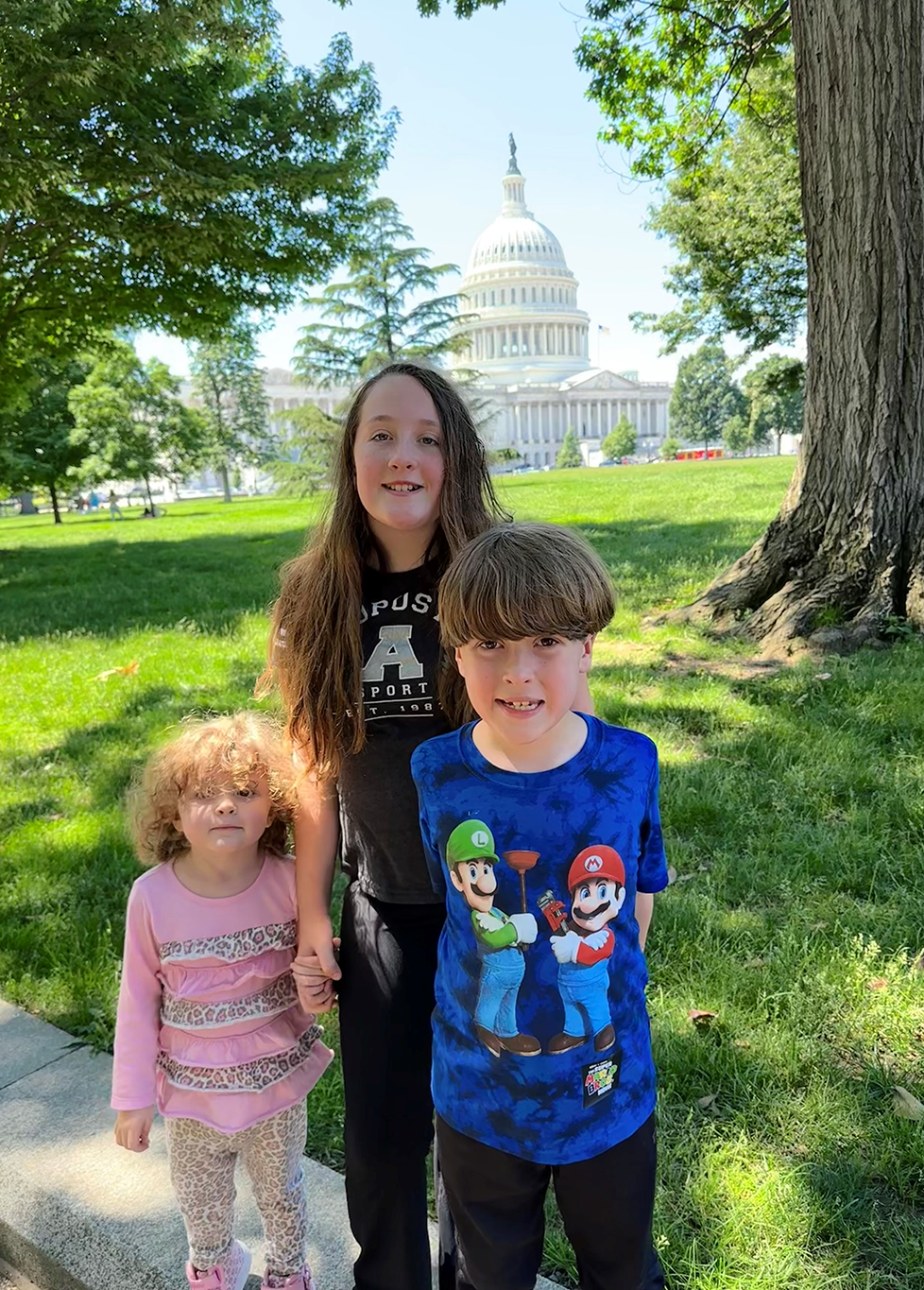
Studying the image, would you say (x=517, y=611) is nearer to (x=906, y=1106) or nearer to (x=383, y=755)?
(x=383, y=755)

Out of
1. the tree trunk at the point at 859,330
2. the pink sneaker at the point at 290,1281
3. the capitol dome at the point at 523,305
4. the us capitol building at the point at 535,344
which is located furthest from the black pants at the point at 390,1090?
the capitol dome at the point at 523,305

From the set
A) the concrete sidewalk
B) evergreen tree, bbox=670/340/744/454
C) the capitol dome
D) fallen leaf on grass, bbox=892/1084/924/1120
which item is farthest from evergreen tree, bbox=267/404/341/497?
the capitol dome

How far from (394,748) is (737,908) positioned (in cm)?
189

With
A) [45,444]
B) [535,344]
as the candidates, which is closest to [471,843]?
[45,444]

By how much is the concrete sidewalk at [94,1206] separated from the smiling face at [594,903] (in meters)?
1.06

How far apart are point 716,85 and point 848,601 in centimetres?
738

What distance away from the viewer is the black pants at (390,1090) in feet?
5.95

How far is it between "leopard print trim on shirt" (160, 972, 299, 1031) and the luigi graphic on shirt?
65 centimetres

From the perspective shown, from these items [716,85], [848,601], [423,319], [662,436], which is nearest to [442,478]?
[848,601]

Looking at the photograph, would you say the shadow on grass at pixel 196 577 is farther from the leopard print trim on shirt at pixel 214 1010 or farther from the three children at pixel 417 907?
the leopard print trim on shirt at pixel 214 1010

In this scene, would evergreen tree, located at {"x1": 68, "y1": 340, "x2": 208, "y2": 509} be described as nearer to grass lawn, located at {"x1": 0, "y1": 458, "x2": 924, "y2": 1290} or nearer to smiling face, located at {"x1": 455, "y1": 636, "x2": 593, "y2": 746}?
grass lawn, located at {"x1": 0, "y1": 458, "x2": 924, "y2": 1290}

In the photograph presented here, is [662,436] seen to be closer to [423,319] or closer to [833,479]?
[423,319]

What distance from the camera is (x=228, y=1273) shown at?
1.97 metres

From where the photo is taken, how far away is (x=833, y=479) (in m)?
6.09
